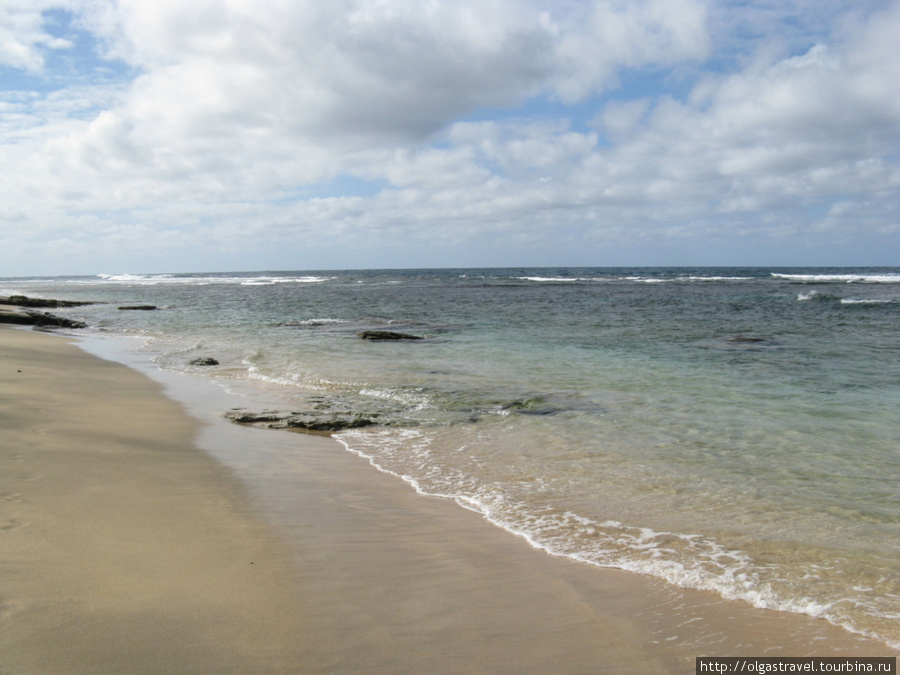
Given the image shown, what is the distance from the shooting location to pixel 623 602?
330 centimetres

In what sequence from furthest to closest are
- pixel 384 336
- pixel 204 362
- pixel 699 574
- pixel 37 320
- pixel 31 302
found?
pixel 31 302 → pixel 37 320 → pixel 384 336 → pixel 204 362 → pixel 699 574

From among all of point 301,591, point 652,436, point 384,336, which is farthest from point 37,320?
point 301,591

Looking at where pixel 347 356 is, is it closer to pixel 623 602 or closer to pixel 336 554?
pixel 336 554

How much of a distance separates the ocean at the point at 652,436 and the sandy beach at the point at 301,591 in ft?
1.27

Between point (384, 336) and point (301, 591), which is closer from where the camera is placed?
point (301, 591)

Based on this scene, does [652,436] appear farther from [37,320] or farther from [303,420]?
[37,320]

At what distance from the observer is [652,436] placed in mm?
6883

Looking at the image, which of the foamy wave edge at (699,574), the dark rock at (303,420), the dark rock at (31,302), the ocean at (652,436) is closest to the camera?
the foamy wave edge at (699,574)

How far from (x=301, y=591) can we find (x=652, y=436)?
4932 mm

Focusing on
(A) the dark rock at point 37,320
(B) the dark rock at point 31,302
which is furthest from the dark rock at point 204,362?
(B) the dark rock at point 31,302

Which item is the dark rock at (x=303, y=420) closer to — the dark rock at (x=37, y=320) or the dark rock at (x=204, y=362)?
the dark rock at (x=204, y=362)

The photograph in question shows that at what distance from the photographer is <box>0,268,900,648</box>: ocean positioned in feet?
12.8

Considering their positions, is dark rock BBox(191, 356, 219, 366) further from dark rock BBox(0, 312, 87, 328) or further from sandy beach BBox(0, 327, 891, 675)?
dark rock BBox(0, 312, 87, 328)

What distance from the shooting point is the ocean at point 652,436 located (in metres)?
3.90
